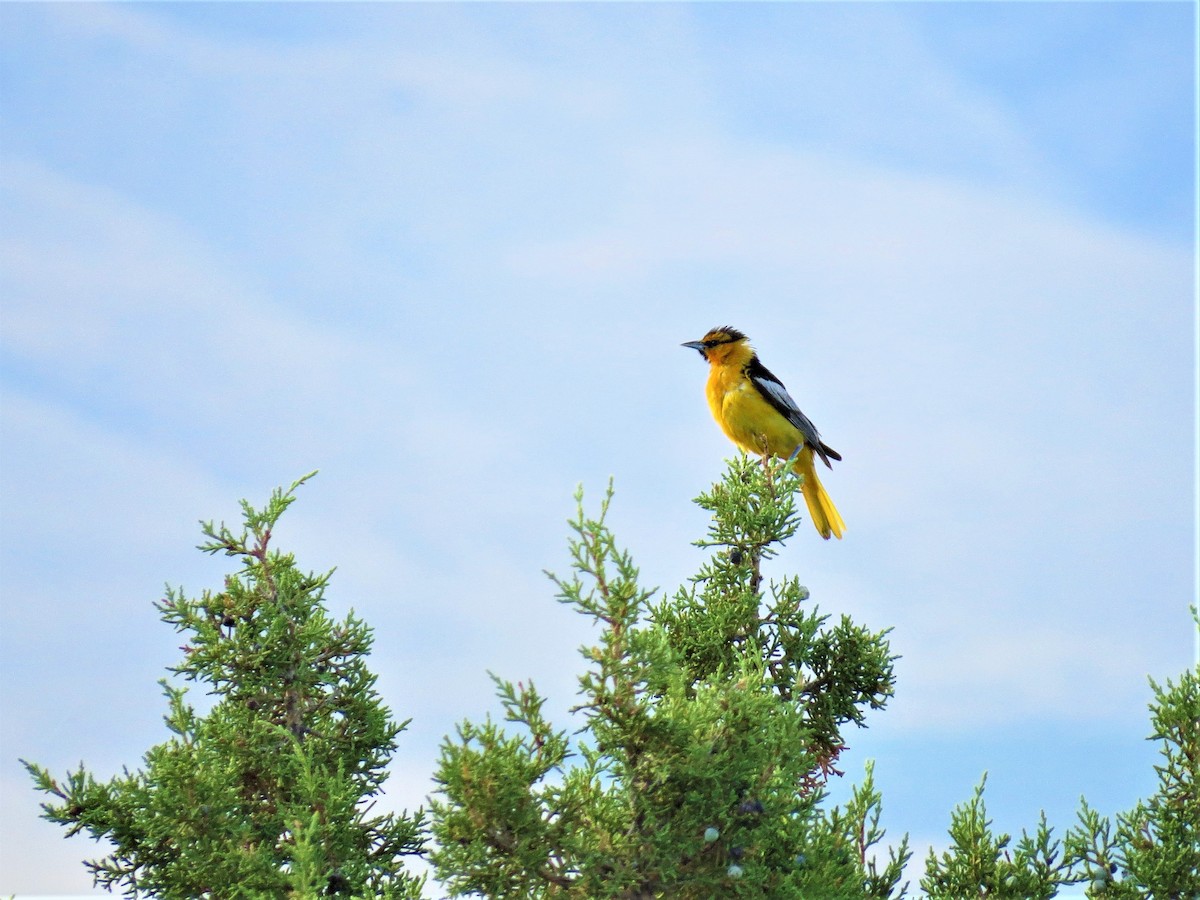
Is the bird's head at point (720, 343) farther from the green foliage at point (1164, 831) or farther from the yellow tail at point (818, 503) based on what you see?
the green foliage at point (1164, 831)

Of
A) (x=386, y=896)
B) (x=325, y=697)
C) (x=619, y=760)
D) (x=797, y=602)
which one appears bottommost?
(x=386, y=896)

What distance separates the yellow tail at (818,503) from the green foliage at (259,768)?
210 inches

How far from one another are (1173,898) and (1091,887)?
43 centimetres

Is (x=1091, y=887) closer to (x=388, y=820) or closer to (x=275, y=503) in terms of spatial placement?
(x=388, y=820)

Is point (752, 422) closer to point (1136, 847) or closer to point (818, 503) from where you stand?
point (818, 503)

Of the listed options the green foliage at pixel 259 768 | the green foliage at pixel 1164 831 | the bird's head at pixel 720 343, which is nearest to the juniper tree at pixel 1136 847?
the green foliage at pixel 1164 831

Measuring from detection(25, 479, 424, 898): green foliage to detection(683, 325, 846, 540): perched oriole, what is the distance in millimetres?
5057

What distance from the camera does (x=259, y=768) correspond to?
730cm

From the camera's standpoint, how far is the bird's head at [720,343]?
1265 centimetres

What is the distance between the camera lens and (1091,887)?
716cm

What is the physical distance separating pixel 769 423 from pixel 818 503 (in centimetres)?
94

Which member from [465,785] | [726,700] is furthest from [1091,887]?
[465,785]

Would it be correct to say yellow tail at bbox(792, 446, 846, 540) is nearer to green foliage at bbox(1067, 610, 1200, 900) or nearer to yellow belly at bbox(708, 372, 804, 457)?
yellow belly at bbox(708, 372, 804, 457)

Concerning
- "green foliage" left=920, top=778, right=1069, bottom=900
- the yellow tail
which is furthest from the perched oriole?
"green foliage" left=920, top=778, right=1069, bottom=900
